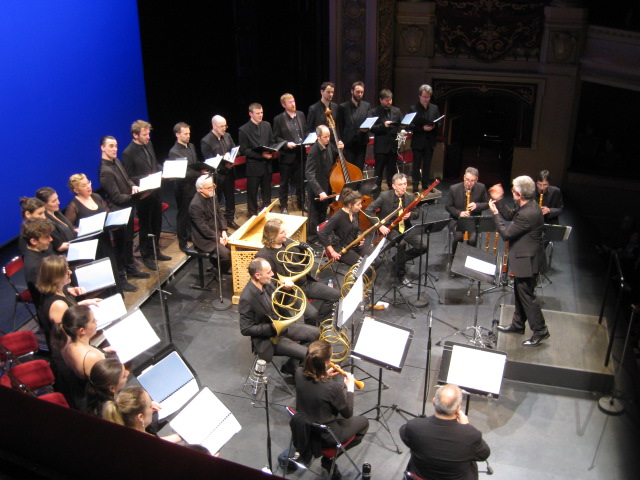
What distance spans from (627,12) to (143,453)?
11.6m

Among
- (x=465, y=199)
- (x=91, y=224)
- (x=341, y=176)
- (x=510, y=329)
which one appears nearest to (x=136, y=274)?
(x=91, y=224)

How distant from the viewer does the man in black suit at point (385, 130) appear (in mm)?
9109

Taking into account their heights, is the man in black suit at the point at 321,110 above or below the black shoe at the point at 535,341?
above

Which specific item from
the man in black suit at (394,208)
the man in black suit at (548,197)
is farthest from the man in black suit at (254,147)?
the man in black suit at (548,197)

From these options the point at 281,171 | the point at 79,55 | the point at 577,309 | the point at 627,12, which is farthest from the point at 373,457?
the point at 627,12

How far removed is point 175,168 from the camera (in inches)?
275

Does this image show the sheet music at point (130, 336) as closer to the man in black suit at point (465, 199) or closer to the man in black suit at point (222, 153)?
the man in black suit at point (222, 153)

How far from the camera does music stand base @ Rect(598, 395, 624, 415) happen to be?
206 inches

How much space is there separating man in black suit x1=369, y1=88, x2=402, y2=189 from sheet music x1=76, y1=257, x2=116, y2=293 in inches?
193

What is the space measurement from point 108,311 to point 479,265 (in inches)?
137

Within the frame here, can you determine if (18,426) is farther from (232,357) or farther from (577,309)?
(577,309)

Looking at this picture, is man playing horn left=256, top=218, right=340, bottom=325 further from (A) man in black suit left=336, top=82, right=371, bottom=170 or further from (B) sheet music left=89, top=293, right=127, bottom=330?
(A) man in black suit left=336, top=82, right=371, bottom=170

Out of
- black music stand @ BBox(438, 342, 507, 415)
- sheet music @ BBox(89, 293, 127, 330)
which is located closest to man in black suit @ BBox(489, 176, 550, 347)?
black music stand @ BBox(438, 342, 507, 415)

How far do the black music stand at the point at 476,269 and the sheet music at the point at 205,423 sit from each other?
2.82 metres
